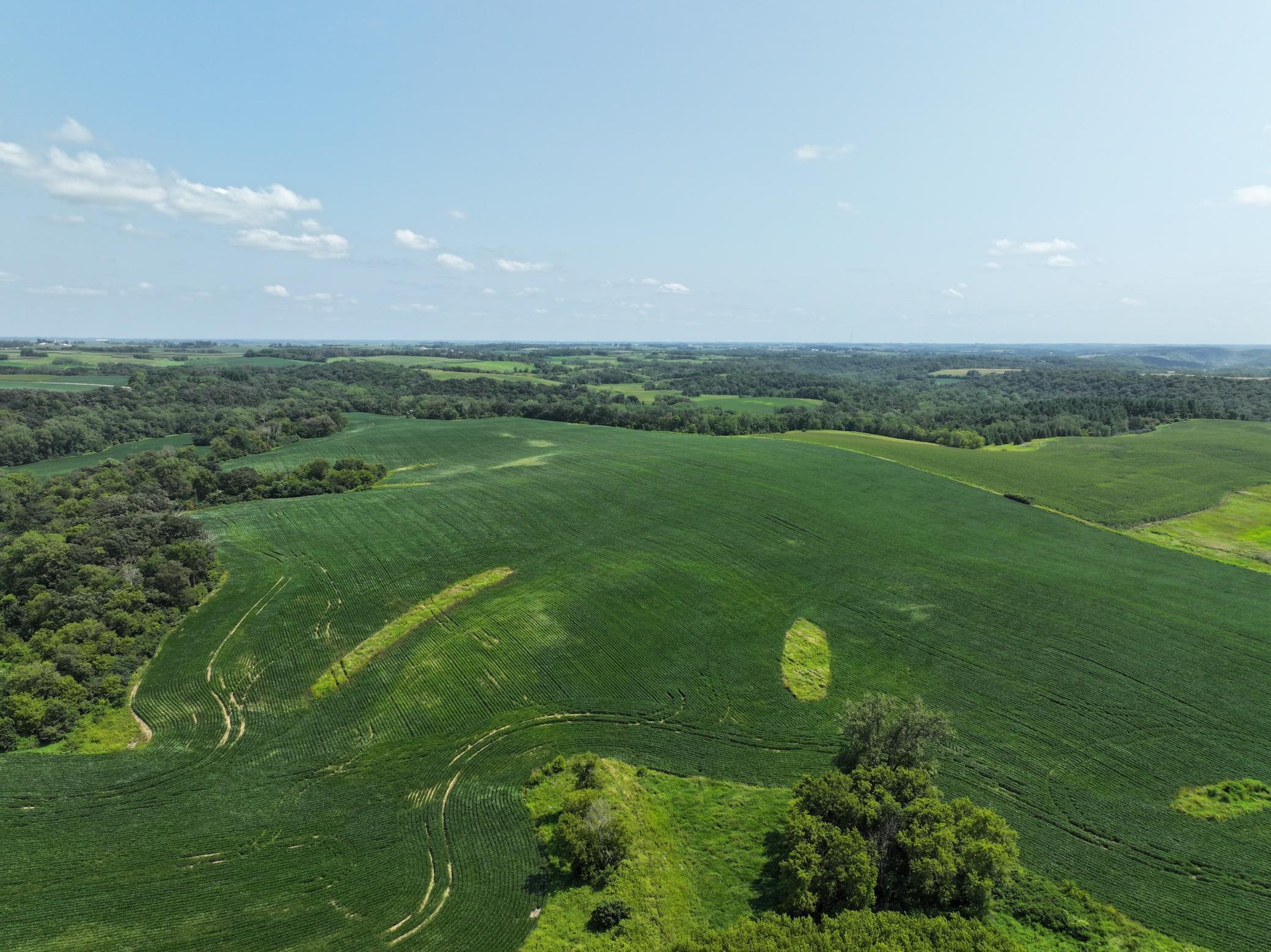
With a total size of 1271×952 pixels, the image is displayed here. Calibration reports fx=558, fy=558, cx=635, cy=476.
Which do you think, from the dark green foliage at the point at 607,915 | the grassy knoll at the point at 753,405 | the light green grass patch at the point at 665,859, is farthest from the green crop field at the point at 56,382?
the dark green foliage at the point at 607,915

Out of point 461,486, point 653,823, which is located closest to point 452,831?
point 653,823

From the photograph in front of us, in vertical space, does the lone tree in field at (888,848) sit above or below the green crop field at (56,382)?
below

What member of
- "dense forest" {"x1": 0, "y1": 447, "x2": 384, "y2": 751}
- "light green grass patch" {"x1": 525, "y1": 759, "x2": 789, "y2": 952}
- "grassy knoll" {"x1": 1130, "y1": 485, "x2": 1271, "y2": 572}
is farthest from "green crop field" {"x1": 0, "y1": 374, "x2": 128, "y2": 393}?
"grassy knoll" {"x1": 1130, "y1": 485, "x2": 1271, "y2": 572}

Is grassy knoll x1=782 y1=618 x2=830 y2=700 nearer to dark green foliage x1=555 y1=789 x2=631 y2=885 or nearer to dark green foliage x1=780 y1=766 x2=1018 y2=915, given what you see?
dark green foliage x1=780 y1=766 x2=1018 y2=915

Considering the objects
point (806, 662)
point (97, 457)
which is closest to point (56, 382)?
point (97, 457)

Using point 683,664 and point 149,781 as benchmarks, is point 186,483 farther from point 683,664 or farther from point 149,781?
point 683,664

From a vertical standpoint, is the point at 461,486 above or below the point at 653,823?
above

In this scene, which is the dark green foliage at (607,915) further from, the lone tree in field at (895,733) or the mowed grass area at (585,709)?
the lone tree in field at (895,733)
